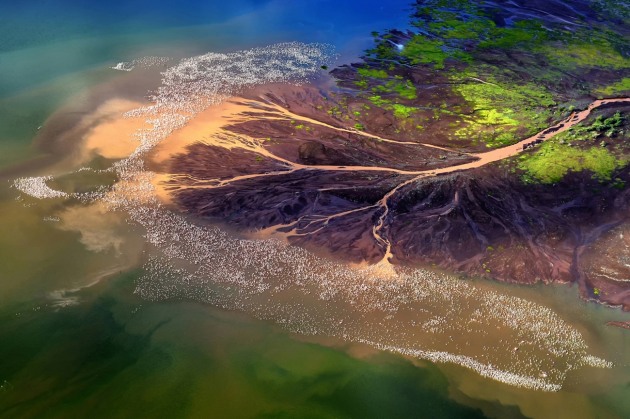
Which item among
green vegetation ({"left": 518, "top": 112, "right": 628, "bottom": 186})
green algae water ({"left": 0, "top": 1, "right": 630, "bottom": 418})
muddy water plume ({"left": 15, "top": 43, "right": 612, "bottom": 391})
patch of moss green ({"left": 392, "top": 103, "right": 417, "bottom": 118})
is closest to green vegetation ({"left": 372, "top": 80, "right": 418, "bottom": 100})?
patch of moss green ({"left": 392, "top": 103, "right": 417, "bottom": 118})

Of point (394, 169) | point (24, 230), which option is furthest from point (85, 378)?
point (394, 169)

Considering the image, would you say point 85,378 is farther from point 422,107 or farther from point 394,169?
point 422,107

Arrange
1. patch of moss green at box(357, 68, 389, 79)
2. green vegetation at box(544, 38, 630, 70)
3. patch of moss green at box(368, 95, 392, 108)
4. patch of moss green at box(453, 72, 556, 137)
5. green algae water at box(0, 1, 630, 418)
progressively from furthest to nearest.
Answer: green vegetation at box(544, 38, 630, 70) < patch of moss green at box(357, 68, 389, 79) < patch of moss green at box(368, 95, 392, 108) < patch of moss green at box(453, 72, 556, 137) < green algae water at box(0, 1, 630, 418)

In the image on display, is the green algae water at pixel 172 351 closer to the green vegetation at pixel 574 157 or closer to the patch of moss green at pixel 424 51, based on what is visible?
the green vegetation at pixel 574 157

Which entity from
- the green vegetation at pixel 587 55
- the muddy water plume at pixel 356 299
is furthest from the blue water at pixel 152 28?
the muddy water plume at pixel 356 299

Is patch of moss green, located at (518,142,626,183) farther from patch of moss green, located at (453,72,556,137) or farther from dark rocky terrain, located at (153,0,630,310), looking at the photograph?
patch of moss green, located at (453,72,556,137)

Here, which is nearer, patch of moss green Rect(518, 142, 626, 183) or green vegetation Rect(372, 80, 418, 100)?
patch of moss green Rect(518, 142, 626, 183)

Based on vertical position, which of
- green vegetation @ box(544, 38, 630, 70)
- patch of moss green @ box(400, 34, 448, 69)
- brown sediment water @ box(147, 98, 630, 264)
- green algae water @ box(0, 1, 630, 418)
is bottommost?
green algae water @ box(0, 1, 630, 418)

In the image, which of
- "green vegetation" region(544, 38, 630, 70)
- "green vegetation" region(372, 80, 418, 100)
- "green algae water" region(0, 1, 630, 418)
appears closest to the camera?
"green algae water" region(0, 1, 630, 418)

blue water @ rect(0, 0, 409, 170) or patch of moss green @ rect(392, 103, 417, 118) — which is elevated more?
blue water @ rect(0, 0, 409, 170)
